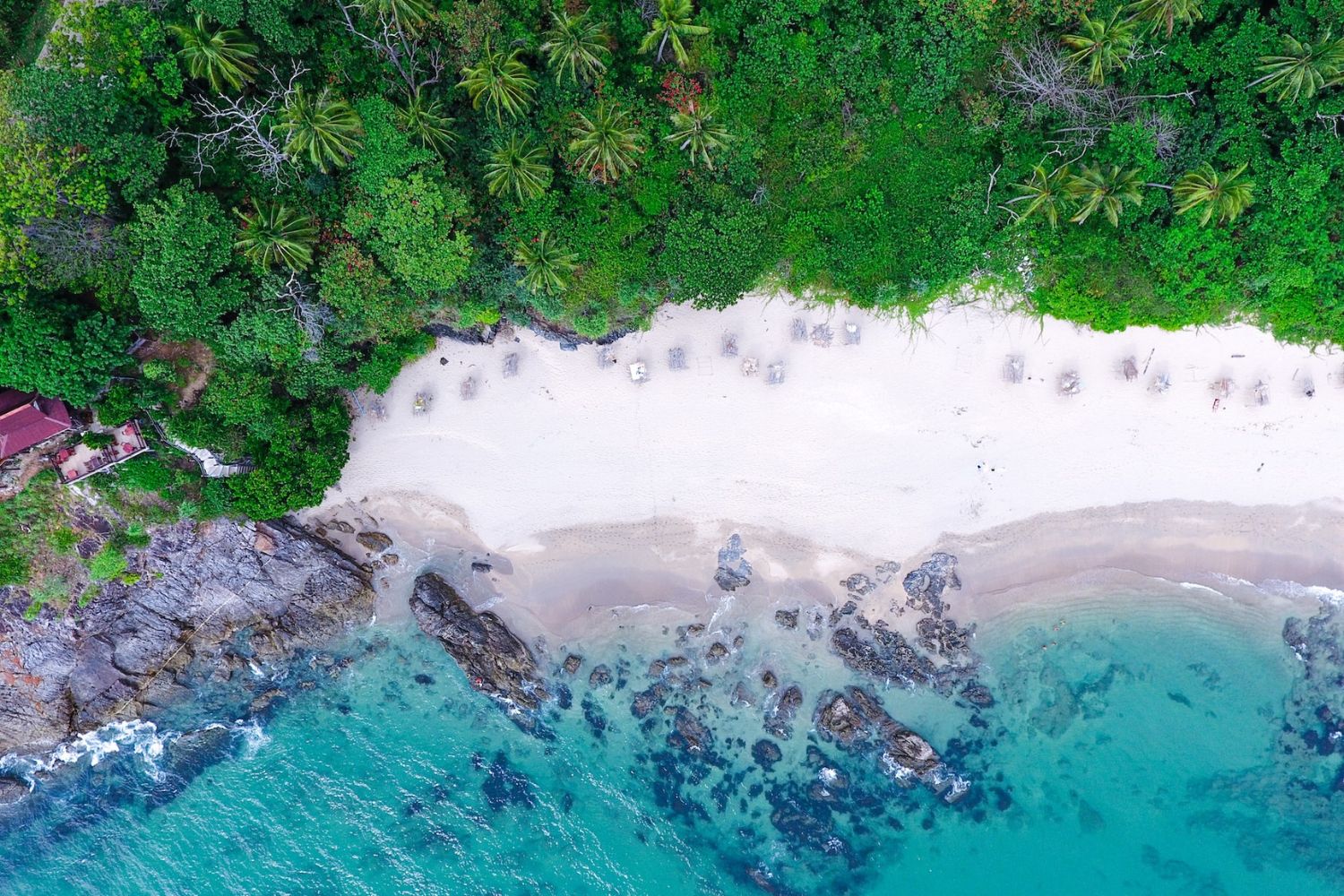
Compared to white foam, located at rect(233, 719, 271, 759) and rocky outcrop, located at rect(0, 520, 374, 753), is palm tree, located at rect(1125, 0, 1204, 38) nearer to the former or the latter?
rocky outcrop, located at rect(0, 520, 374, 753)

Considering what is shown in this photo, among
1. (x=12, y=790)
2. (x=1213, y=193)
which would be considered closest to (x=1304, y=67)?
(x=1213, y=193)

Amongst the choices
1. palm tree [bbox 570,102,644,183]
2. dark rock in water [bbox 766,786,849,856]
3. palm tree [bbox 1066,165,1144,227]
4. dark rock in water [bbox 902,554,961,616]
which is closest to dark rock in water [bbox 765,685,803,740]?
dark rock in water [bbox 766,786,849,856]

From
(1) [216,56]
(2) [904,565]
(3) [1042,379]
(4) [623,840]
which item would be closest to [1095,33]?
Result: (3) [1042,379]

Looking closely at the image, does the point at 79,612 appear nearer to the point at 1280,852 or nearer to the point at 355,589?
→ the point at 355,589

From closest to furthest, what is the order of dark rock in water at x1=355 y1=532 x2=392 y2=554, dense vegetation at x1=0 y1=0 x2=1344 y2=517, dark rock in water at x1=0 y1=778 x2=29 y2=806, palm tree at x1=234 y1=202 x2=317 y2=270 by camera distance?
dense vegetation at x1=0 y1=0 x2=1344 y2=517, palm tree at x1=234 y1=202 x2=317 y2=270, dark rock in water at x1=355 y1=532 x2=392 y2=554, dark rock in water at x1=0 y1=778 x2=29 y2=806

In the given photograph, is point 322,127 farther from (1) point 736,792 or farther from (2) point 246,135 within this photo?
(1) point 736,792

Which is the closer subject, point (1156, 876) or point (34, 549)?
point (34, 549)

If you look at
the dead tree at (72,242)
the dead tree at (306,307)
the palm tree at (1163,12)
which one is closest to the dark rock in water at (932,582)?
the palm tree at (1163,12)
